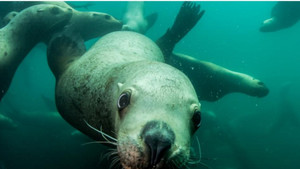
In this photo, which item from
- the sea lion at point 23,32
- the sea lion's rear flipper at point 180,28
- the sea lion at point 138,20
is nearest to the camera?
the sea lion at point 23,32

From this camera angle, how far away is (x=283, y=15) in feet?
36.7

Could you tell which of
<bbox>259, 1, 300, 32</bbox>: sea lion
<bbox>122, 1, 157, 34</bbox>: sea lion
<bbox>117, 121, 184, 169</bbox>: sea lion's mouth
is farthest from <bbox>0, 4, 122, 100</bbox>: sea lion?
<bbox>259, 1, 300, 32</bbox>: sea lion

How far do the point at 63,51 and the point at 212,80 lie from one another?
3.56m

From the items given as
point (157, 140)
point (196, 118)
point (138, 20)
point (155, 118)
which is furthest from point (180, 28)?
point (157, 140)

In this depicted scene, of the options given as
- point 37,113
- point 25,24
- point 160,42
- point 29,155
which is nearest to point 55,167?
point 29,155

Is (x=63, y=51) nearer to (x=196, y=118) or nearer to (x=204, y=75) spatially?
(x=196, y=118)

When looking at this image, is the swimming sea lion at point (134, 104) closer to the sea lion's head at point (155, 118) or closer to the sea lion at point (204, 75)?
the sea lion's head at point (155, 118)

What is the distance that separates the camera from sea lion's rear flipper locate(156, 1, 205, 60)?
18.1ft

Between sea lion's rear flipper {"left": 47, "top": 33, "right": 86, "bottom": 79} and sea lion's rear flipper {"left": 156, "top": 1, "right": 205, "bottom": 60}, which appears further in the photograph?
sea lion's rear flipper {"left": 156, "top": 1, "right": 205, "bottom": 60}

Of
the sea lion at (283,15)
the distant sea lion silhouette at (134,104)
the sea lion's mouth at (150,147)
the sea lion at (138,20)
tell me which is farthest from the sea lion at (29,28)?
the sea lion at (283,15)

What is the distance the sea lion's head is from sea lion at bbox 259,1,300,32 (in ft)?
34.8

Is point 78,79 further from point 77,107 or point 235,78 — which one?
point 235,78

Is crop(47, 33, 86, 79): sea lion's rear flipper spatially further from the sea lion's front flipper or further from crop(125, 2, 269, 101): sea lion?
the sea lion's front flipper

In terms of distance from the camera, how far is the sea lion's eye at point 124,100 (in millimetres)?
1811
